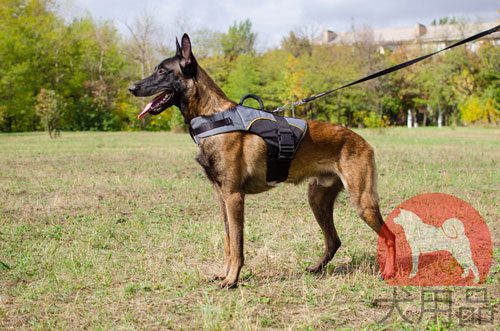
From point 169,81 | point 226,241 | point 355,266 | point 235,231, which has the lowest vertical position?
point 355,266

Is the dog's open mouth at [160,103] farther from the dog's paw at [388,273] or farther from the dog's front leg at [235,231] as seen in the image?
the dog's paw at [388,273]

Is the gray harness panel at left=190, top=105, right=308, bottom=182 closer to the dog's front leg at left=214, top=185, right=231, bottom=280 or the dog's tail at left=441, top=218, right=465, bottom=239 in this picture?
the dog's front leg at left=214, top=185, right=231, bottom=280

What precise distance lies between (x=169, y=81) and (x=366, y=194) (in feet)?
7.48

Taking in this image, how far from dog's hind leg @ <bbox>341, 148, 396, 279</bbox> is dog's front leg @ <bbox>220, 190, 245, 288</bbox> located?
114 centimetres

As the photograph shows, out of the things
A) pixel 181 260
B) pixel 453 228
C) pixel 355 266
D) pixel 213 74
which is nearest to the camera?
pixel 355 266

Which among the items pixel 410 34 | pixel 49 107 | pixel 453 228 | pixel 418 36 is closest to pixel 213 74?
pixel 49 107

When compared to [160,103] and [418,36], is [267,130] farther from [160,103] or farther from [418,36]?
[418,36]

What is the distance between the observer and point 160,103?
4.27 m

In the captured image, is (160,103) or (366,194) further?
(366,194)

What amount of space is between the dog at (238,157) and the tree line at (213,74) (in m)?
34.6

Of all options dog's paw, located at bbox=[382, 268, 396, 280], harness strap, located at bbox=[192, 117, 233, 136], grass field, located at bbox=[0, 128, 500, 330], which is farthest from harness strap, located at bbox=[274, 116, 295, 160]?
dog's paw, located at bbox=[382, 268, 396, 280]

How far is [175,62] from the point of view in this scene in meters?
4.27

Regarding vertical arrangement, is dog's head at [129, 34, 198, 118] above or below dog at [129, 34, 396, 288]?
above

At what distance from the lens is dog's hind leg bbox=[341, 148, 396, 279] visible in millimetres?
4410
